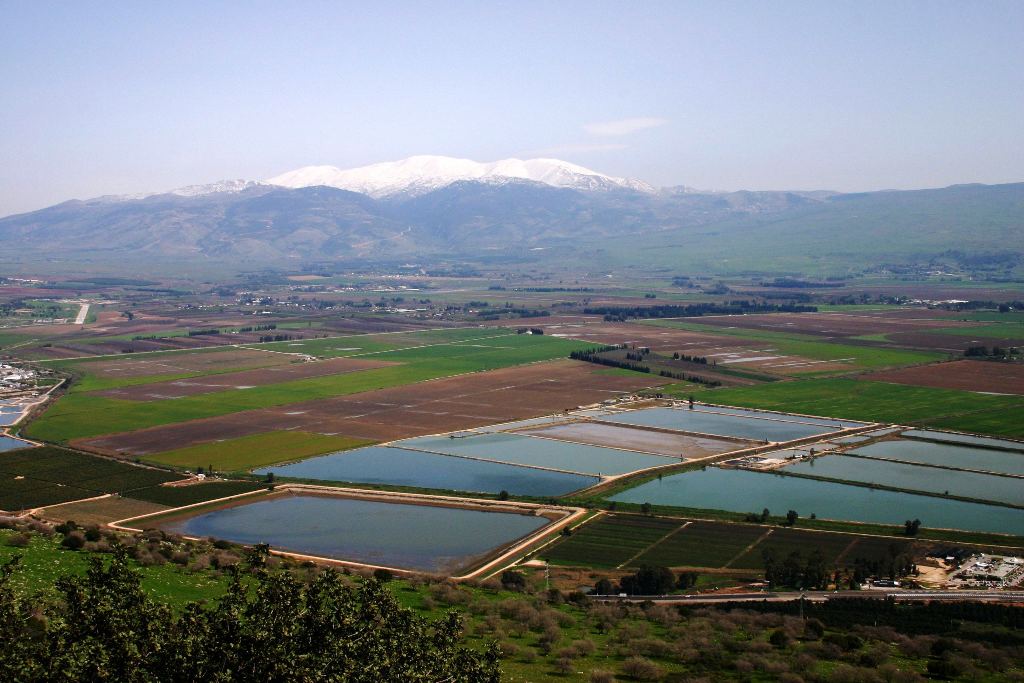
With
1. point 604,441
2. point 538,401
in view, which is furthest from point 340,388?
point 604,441

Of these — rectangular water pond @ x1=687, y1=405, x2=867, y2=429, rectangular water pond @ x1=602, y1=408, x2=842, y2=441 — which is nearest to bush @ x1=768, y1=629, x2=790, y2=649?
rectangular water pond @ x1=602, y1=408, x2=842, y2=441

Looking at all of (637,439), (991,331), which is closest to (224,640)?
(637,439)

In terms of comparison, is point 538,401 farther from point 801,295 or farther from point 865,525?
point 801,295

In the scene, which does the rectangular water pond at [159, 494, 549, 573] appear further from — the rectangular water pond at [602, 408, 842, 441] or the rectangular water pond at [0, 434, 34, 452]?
the rectangular water pond at [602, 408, 842, 441]

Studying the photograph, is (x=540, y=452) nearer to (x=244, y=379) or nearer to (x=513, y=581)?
(x=513, y=581)

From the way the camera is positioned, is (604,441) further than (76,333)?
No

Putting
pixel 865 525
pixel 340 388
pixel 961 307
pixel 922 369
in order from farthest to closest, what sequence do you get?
pixel 961 307, pixel 922 369, pixel 340 388, pixel 865 525

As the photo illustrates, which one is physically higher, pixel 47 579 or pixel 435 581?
pixel 47 579
